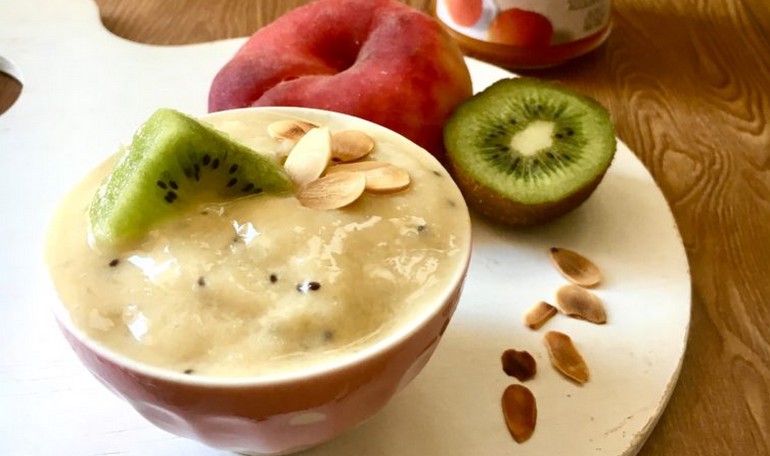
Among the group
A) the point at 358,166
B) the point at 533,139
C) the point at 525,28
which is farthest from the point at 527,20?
the point at 358,166

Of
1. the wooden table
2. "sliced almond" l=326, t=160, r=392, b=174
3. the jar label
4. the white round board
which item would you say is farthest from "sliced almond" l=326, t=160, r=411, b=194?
the jar label

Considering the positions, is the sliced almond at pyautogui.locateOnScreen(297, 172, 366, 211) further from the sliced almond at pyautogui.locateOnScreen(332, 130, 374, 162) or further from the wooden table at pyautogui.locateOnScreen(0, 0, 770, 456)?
the wooden table at pyautogui.locateOnScreen(0, 0, 770, 456)

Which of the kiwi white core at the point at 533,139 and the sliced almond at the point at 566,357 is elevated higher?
the kiwi white core at the point at 533,139

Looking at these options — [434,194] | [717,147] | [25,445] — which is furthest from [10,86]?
[717,147]

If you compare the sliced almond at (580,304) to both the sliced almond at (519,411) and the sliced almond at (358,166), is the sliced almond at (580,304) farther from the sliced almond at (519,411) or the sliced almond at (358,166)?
the sliced almond at (358,166)

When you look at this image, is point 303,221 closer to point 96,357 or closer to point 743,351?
point 96,357

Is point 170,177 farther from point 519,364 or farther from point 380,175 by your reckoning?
point 519,364

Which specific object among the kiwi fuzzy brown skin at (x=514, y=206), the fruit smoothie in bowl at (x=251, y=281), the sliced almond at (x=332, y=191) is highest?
the sliced almond at (x=332, y=191)

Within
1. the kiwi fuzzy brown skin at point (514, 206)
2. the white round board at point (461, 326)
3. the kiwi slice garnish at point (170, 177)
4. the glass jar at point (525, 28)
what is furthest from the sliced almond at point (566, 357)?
the glass jar at point (525, 28)
